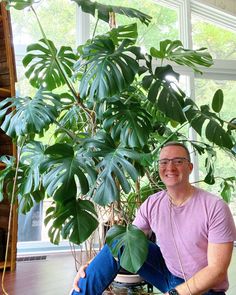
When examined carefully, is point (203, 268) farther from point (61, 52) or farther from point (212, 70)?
point (212, 70)

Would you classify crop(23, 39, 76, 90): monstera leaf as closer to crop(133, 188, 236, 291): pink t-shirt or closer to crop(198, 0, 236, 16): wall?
crop(133, 188, 236, 291): pink t-shirt

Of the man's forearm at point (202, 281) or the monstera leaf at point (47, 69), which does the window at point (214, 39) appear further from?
the man's forearm at point (202, 281)

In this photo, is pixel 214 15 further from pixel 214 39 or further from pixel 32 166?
pixel 32 166

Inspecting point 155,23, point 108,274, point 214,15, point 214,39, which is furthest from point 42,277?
point 214,15

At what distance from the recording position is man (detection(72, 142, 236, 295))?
1.32 m

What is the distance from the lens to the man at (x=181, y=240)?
1.32 metres

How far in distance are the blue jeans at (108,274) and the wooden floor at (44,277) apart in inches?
33.6

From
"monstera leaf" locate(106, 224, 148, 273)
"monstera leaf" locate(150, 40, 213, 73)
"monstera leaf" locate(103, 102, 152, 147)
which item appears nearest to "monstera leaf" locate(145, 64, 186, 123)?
"monstera leaf" locate(103, 102, 152, 147)

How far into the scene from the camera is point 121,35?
169 centimetres

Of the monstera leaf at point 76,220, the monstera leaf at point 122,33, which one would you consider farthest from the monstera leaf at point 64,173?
the monstera leaf at point 122,33

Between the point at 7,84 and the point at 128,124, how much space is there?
167 cm

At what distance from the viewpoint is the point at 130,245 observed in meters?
1.26

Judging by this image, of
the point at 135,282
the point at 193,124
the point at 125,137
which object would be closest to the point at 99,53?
the point at 125,137

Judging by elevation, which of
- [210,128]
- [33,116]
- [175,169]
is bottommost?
[175,169]
